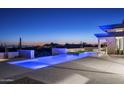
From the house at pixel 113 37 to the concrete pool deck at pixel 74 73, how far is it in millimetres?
614

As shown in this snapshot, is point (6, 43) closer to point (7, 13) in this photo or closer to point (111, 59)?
point (7, 13)

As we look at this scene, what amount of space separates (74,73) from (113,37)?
9.27 feet

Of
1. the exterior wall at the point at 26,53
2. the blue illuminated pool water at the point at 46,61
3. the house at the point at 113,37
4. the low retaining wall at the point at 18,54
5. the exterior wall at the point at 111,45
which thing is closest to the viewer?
the blue illuminated pool water at the point at 46,61

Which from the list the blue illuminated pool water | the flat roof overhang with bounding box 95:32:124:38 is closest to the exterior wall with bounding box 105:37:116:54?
the flat roof overhang with bounding box 95:32:124:38

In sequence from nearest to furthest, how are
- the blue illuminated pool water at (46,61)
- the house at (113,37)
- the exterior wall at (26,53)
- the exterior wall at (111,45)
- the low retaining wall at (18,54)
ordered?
the blue illuminated pool water at (46,61), the house at (113,37), the exterior wall at (26,53), the low retaining wall at (18,54), the exterior wall at (111,45)

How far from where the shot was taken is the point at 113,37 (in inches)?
355

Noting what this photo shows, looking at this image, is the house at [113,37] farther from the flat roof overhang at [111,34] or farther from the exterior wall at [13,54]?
the exterior wall at [13,54]

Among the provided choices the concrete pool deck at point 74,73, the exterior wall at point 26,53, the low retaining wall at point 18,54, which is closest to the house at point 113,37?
the concrete pool deck at point 74,73

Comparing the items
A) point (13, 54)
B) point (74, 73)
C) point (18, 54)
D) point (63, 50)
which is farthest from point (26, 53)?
point (74, 73)

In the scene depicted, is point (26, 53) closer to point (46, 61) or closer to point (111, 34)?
point (46, 61)

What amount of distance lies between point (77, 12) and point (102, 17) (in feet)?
2.60

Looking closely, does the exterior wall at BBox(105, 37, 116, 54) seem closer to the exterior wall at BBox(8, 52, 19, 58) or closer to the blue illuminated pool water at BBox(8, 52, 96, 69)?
the blue illuminated pool water at BBox(8, 52, 96, 69)

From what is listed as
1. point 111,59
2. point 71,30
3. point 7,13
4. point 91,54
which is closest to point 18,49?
point 7,13

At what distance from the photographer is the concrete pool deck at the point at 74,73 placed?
646 centimetres
